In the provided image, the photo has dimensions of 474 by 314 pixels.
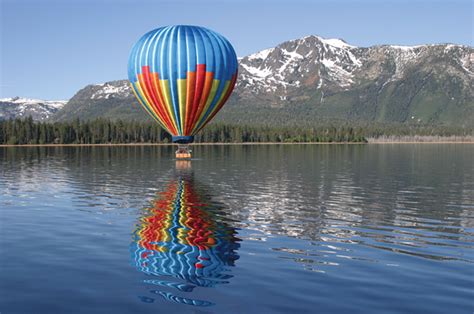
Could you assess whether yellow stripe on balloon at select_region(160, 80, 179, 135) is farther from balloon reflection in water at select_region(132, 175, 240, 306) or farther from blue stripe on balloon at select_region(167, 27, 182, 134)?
balloon reflection in water at select_region(132, 175, 240, 306)

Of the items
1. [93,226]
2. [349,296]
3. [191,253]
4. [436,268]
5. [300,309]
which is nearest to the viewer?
[300,309]

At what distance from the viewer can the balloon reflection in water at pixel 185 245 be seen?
21.9m

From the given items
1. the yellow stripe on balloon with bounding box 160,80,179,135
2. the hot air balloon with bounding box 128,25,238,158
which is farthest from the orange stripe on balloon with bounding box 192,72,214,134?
the yellow stripe on balloon with bounding box 160,80,179,135

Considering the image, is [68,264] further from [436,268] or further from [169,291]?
[436,268]

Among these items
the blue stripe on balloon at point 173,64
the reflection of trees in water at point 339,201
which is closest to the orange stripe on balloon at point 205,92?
the blue stripe on balloon at point 173,64

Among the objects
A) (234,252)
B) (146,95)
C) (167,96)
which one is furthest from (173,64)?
(234,252)

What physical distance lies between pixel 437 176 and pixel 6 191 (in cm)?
6053

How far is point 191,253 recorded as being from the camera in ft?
86.6

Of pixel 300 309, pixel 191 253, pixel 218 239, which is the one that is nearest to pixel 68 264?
pixel 191 253

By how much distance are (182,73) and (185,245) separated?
5736cm

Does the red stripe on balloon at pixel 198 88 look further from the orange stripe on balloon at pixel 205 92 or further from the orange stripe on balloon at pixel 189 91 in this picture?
the orange stripe on balloon at pixel 189 91

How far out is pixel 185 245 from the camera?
2844cm

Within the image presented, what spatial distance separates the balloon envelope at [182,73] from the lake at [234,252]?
31442 millimetres

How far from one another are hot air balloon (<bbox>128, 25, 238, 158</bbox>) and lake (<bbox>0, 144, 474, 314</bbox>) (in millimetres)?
31385
